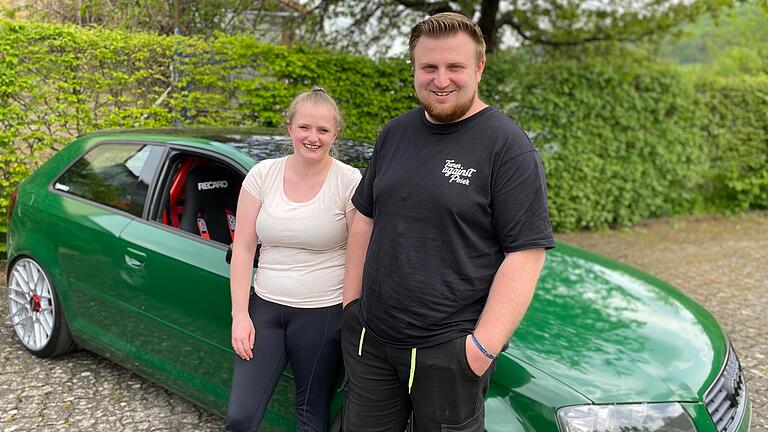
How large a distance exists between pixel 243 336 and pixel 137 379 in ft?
5.69

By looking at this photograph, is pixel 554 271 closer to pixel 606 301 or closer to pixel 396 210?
pixel 606 301

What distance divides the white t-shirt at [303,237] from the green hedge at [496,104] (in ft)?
13.0

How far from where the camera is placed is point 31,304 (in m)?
3.92

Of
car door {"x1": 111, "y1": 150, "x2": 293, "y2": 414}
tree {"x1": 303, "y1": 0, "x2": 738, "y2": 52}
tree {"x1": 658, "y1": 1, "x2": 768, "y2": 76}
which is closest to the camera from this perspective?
car door {"x1": 111, "y1": 150, "x2": 293, "y2": 414}

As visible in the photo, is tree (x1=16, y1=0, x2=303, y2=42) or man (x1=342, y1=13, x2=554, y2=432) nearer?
man (x1=342, y1=13, x2=554, y2=432)

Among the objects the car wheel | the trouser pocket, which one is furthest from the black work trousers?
the car wheel

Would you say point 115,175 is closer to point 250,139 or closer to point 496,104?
point 250,139

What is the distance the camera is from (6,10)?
6660 mm

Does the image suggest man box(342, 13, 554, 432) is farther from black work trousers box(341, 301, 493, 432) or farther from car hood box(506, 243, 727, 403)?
car hood box(506, 243, 727, 403)

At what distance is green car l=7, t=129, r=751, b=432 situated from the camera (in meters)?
2.34

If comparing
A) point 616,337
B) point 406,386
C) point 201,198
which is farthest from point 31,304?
point 616,337

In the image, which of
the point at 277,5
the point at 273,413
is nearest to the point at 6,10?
the point at 277,5

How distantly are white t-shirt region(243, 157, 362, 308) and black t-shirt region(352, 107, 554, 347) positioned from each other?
0.39m

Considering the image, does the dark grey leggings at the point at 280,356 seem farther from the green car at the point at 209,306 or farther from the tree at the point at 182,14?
the tree at the point at 182,14
